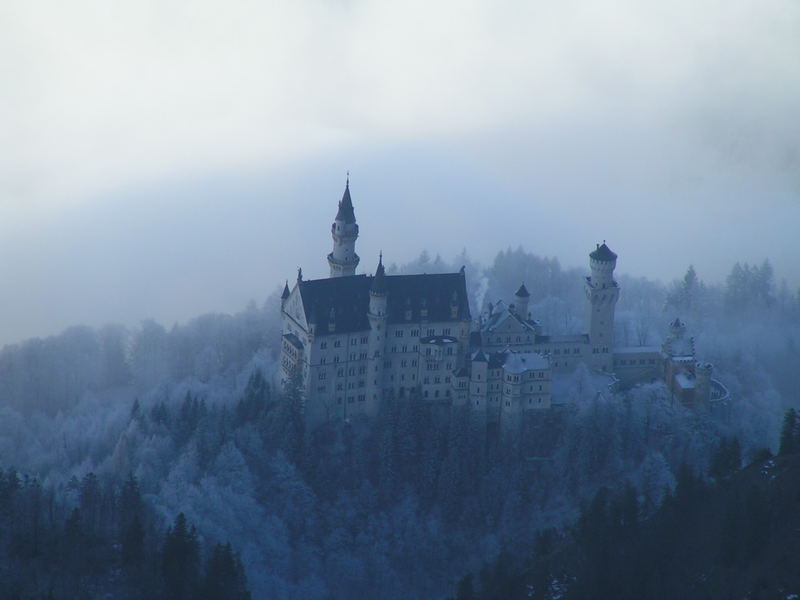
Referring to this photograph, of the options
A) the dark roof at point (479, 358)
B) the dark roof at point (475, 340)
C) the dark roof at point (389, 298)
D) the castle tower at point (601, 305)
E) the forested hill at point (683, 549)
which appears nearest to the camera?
the forested hill at point (683, 549)

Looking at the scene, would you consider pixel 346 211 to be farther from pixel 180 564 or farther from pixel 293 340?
pixel 180 564

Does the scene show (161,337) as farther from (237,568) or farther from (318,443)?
(237,568)

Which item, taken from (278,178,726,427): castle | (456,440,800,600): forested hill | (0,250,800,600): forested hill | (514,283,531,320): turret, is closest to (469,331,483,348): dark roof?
(278,178,726,427): castle

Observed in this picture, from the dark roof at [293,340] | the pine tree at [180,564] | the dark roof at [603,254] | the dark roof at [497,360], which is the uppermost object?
the dark roof at [603,254]

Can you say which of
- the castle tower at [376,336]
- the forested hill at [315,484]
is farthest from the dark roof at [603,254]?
the castle tower at [376,336]

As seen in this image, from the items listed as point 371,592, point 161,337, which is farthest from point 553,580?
point 161,337

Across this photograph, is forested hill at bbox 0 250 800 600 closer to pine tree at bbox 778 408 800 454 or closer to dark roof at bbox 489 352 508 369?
pine tree at bbox 778 408 800 454

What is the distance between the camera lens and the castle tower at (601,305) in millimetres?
127062

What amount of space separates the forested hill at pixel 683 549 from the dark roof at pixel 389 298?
18.6m

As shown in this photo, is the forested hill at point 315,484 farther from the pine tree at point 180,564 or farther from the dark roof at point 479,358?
the dark roof at point 479,358

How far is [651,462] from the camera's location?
121812 mm

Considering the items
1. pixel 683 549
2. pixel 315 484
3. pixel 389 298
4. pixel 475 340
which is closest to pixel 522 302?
pixel 475 340

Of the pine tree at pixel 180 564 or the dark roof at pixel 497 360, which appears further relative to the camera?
the dark roof at pixel 497 360

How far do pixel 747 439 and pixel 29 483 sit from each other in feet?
160
